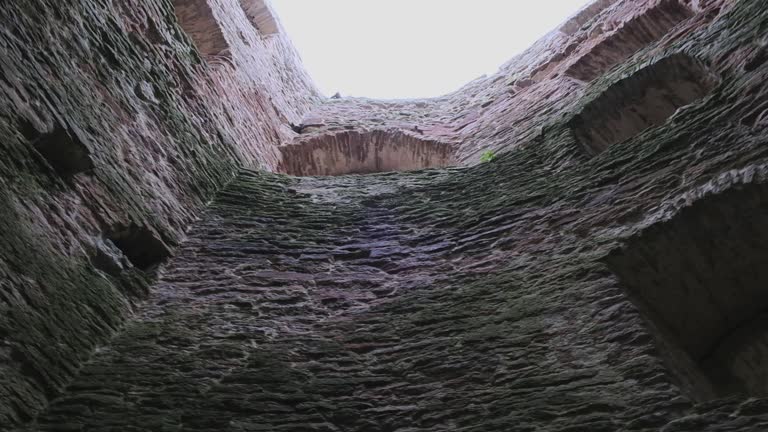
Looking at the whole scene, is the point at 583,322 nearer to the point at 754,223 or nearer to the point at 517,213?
the point at 754,223

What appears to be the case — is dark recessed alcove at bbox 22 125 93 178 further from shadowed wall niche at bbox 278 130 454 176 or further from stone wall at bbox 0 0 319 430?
shadowed wall niche at bbox 278 130 454 176

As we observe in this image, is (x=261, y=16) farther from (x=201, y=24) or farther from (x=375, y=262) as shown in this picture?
(x=375, y=262)

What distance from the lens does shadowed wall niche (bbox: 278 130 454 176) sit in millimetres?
8859

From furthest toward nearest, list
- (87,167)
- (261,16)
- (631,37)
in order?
1. (261,16)
2. (631,37)
3. (87,167)

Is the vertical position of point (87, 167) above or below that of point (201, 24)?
below

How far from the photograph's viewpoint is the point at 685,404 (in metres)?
2.36

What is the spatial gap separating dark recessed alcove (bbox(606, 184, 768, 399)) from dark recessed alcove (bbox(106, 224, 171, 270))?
250 centimetres

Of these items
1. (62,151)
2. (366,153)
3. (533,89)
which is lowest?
(62,151)

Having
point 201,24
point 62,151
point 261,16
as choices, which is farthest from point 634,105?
point 261,16

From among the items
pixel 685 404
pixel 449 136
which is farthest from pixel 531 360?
pixel 449 136

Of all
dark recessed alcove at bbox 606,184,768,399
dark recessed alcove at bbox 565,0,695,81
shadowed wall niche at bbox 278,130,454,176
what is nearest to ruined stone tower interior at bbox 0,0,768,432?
dark recessed alcove at bbox 606,184,768,399

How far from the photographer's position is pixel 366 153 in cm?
938

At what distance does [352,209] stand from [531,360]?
101 inches

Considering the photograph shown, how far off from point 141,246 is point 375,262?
53.9 inches
